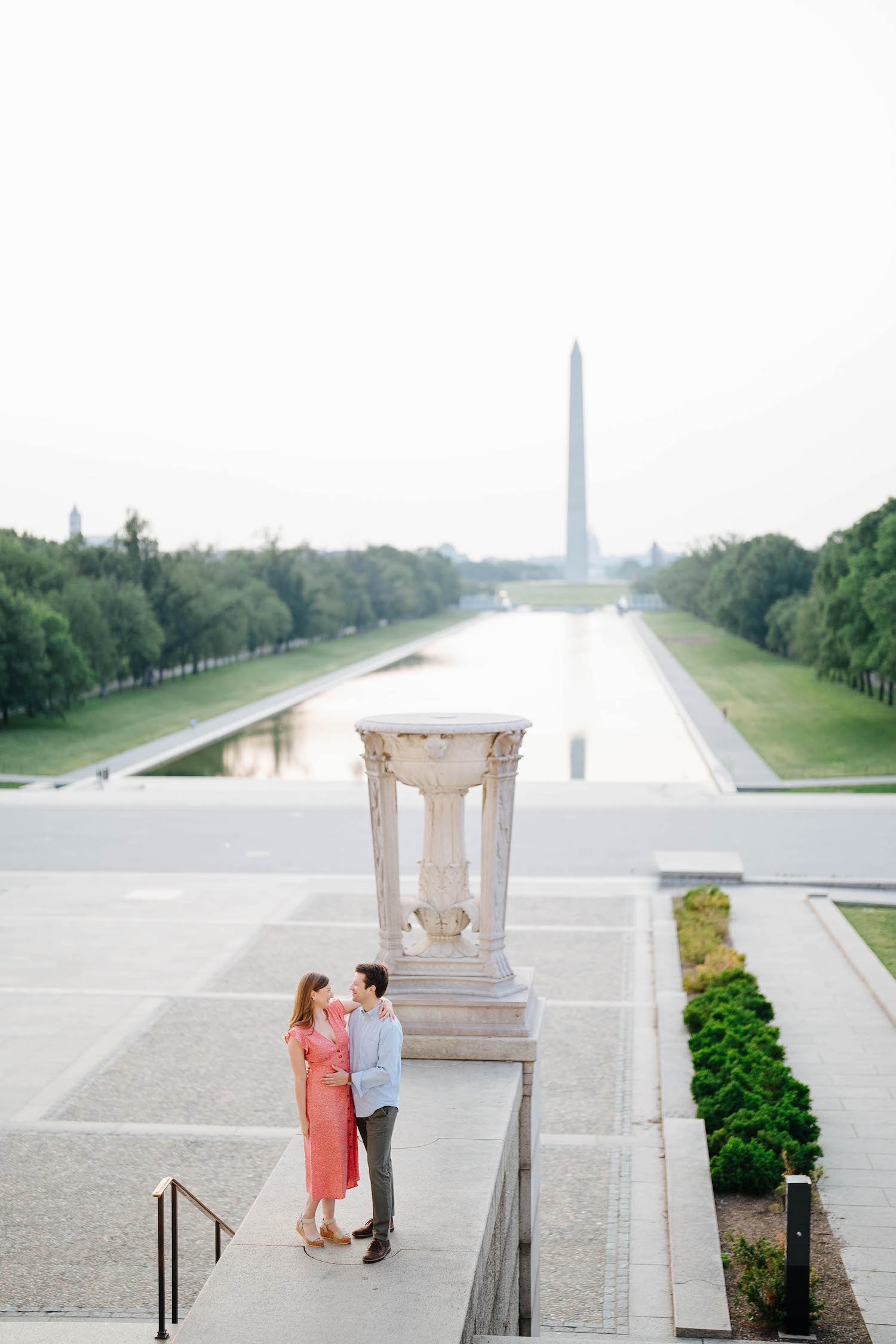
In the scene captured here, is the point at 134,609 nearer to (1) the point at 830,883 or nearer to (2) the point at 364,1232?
(1) the point at 830,883

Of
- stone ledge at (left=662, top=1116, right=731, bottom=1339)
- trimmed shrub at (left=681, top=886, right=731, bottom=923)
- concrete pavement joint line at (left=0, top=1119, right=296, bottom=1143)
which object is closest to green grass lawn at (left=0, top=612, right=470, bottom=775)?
trimmed shrub at (left=681, top=886, right=731, bottom=923)

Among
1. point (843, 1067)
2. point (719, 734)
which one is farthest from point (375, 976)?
point (719, 734)

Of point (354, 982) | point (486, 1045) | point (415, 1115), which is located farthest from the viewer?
point (486, 1045)

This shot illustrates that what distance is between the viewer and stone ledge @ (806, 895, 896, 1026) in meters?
14.5

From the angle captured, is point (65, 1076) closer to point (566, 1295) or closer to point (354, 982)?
point (566, 1295)

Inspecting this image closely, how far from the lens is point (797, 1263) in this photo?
7844mm

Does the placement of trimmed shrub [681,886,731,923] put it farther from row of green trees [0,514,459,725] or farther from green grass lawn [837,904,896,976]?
row of green trees [0,514,459,725]

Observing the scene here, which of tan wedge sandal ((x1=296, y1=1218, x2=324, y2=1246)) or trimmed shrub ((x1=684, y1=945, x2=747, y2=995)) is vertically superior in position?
tan wedge sandal ((x1=296, y1=1218, x2=324, y2=1246))

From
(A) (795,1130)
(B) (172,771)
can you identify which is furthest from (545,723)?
(A) (795,1130)

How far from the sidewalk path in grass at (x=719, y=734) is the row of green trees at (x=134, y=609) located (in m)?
21.2

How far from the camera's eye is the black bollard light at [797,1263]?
775cm

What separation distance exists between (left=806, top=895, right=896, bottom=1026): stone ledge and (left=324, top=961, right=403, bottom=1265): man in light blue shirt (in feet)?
29.0

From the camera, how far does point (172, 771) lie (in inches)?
1390

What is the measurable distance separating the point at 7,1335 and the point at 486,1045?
317 cm
